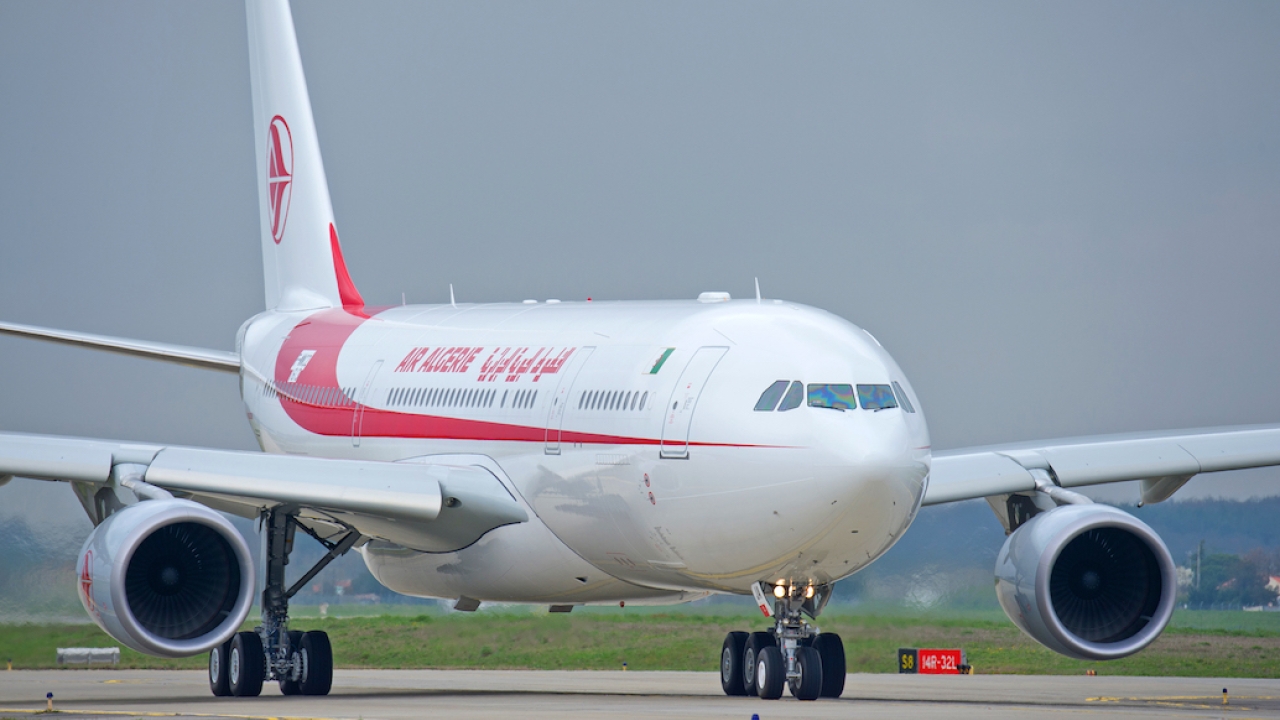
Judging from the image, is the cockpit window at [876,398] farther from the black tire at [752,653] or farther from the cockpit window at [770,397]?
the black tire at [752,653]

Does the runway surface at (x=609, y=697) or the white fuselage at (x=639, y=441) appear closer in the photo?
the white fuselage at (x=639, y=441)

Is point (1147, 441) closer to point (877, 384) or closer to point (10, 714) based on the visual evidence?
point (877, 384)

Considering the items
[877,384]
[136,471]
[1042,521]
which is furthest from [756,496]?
[136,471]

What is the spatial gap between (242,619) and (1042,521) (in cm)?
736

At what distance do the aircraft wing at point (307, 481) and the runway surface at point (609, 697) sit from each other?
69.2 inches

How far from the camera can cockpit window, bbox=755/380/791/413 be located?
15906mm

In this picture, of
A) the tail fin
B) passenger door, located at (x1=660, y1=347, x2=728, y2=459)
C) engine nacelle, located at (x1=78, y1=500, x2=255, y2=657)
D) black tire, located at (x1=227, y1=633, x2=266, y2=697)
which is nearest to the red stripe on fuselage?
passenger door, located at (x1=660, y1=347, x2=728, y2=459)

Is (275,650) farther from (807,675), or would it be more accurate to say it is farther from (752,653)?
(807,675)

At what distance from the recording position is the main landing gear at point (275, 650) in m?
19.8

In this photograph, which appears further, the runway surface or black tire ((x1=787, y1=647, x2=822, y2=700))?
black tire ((x1=787, y1=647, x2=822, y2=700))

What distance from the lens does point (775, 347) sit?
650 inches

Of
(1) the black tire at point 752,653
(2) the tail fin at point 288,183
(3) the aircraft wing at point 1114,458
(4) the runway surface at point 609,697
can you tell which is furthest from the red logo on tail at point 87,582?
(2) the tail fin at point 288,183

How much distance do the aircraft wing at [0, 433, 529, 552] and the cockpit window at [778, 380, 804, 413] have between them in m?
3.92

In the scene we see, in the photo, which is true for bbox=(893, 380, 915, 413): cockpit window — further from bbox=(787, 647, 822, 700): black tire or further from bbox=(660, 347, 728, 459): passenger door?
bbox=(787, 647, 822, 700): black tire
